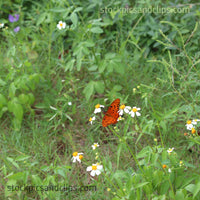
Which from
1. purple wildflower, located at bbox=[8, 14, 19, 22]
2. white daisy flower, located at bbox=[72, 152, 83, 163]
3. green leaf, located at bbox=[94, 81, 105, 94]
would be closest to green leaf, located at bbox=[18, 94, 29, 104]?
green leaf, located at bbox=[94, 81, 105, 94]

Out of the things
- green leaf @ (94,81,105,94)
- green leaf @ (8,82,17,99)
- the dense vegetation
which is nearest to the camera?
the dense vegetation

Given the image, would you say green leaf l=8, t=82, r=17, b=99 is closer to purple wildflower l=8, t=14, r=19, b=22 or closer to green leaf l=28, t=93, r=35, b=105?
green leaf l=28, t=93, r=35, b=105

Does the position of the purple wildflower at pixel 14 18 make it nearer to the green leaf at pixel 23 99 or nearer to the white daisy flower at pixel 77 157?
the green leaf at pixel 23 99

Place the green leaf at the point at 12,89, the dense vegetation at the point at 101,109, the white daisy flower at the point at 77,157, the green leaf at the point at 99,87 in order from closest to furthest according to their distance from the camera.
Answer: the white daisy flower at the point at 77,157 < the dense vegetation at the point at 101,109 < the green leaf at the point at 12,89 < the green leaf at the point at 99,87

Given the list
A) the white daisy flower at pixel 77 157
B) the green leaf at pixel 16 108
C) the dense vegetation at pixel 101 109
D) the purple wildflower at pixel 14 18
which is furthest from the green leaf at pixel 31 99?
the purple wildflower at pixel 14 18

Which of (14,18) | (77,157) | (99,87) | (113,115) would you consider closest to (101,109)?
(99,87)

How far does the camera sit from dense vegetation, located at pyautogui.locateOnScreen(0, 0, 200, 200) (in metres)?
1.81

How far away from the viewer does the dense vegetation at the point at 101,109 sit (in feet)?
5.93

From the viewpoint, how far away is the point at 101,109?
2537 millimetres

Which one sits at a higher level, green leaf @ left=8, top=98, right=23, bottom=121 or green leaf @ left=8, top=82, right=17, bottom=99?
green leaf @ left=8, top=82, right=17, bottom=99

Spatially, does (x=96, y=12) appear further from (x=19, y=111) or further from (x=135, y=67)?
(x=19, y=111)

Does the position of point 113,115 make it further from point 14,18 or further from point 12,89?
point 14,18

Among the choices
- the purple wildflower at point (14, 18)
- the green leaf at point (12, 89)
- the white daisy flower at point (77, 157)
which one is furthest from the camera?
the purple wildflower at point (14, 18)

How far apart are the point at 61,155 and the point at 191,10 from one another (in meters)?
1.97
